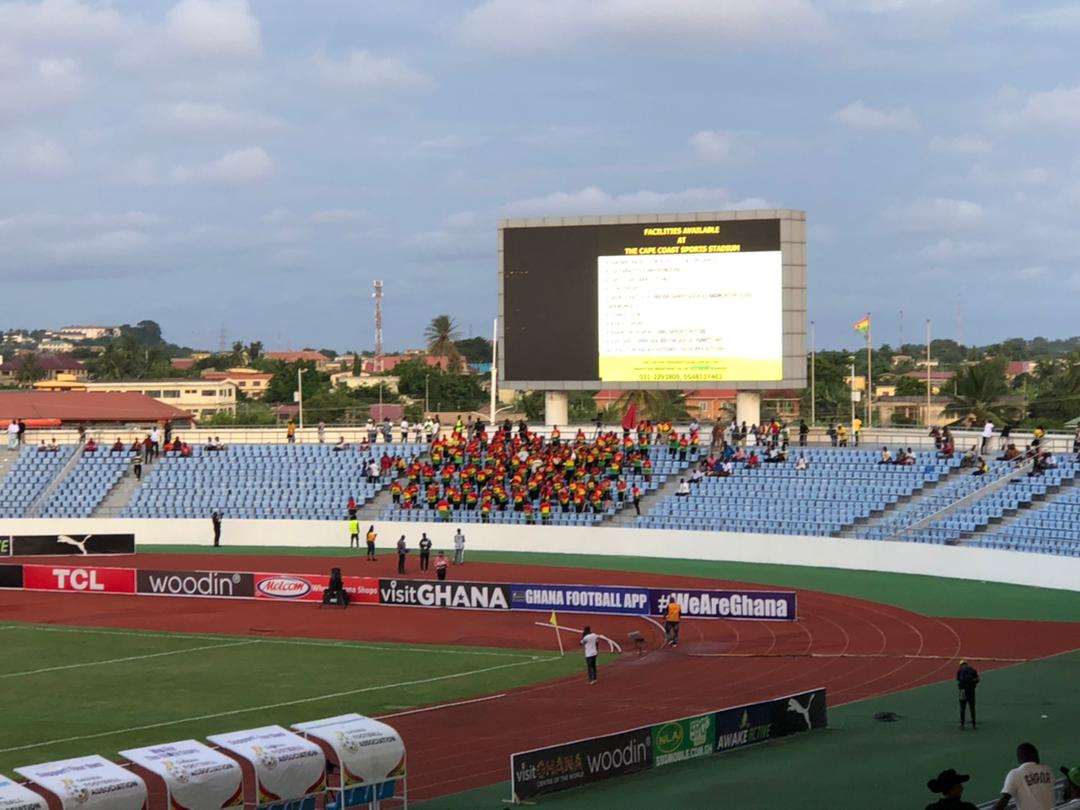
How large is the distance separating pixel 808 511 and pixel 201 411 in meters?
99.6

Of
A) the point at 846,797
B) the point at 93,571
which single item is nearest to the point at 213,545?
the point at 93,571

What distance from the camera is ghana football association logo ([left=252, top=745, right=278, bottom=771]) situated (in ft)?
53.6

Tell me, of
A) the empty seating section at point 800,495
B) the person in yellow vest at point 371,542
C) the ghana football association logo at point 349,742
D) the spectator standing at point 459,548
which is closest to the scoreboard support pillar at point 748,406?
the empty seating section at point 800,495

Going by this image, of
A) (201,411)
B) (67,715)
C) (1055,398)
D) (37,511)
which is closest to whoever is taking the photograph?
(67,715)

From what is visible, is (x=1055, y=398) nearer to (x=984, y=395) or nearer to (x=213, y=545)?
(x=984, y=395)

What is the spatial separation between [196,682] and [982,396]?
62618 mm

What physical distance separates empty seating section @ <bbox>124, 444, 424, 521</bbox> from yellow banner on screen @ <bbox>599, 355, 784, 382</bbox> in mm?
10833

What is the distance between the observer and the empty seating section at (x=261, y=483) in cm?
5844

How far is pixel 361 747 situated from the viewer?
1725 centimetres

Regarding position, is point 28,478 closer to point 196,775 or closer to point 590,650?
point 590,650

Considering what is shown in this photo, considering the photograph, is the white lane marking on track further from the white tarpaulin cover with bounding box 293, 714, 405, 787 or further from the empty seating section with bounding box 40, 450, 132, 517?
the empty seating section with bounding box 40, 450, 132, 517

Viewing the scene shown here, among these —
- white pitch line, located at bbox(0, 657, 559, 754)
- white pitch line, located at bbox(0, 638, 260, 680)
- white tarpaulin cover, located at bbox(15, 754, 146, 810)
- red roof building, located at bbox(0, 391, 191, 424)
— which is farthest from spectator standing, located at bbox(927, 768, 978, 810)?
red roof building, located at bbox(0, 391, 191, 424)

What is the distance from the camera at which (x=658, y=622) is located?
3597cm

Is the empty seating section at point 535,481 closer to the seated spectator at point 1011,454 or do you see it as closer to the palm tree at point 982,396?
Answer: the seated spectator at point 1011,454
